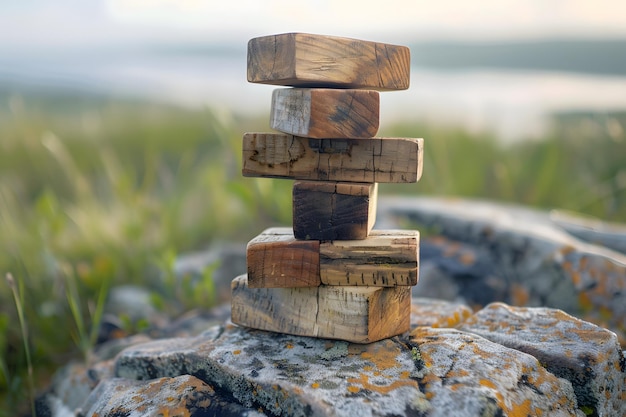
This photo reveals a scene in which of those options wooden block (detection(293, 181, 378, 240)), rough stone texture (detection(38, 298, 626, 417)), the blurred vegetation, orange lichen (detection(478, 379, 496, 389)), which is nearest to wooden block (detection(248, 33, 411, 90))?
wooden block (detection(293, 181, 378, 240))

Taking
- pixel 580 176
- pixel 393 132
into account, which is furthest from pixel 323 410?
pixel 393 132

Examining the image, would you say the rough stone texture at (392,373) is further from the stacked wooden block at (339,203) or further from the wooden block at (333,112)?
the wooden block at (333,112)

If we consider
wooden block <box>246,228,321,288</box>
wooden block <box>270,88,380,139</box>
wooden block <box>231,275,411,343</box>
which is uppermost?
wooden block <box>270,88,380,139</box>

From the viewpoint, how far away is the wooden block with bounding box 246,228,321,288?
2.81 meters

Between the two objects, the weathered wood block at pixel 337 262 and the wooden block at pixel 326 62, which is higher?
the wooden block at pixel 326 62

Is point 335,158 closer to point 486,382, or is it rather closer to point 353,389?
point 353,389

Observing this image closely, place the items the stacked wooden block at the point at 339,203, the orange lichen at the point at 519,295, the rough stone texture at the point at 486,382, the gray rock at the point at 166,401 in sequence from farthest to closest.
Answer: the orange lichen at the point at 519,295
the stacked wooden block at the point at 339,203
the gray rock at the point at 166,401
the rough stone texture at the point at 486,382

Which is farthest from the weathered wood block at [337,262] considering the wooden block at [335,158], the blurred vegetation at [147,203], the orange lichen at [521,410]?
the blurred vegetation at [147,203]

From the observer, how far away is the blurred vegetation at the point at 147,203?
Answer: 14.1ft

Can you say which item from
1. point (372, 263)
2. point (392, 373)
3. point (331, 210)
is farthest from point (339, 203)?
point (392, 373)

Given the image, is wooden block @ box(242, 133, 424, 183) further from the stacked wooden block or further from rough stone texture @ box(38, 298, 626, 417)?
rough stone texture @ box(38, 298, 626, 417)

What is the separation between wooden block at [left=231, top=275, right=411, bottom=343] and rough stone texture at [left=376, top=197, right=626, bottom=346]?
55.3 inches

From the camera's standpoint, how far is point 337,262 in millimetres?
2783

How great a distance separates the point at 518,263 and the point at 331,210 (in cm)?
209
